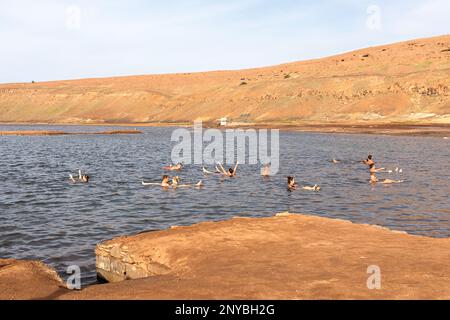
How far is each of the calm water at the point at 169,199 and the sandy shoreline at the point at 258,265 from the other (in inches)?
80.3

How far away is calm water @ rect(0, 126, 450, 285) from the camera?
17.1m

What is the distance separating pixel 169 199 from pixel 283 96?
8777 centimetres

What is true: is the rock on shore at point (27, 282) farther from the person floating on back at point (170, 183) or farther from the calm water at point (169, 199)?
the person floating on back at point (170, 183)

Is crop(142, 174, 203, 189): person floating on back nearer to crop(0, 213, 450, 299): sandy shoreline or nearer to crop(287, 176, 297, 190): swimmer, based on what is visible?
crop(287, 176, 297, 190): swimmer

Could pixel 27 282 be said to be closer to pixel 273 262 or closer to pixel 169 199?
pixel 273 262

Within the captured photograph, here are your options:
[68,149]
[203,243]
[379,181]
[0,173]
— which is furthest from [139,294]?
[68,149]

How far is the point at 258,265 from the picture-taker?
1037 cm

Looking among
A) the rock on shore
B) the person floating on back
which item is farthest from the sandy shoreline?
the person floating on back

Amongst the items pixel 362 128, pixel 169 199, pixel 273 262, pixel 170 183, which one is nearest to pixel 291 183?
pixel 169 199

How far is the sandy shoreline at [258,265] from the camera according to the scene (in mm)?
8641

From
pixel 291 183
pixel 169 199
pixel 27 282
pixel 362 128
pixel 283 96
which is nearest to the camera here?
pixel 27 282

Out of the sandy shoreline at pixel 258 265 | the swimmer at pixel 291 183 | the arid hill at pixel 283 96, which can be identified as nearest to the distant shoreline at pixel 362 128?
the arid hill at pixel 283 96

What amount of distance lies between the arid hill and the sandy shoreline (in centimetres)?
6551
